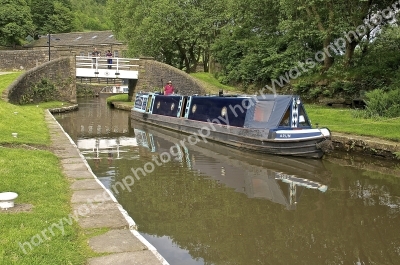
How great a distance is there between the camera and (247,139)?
1105 cm

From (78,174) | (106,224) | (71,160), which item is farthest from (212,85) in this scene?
(106,224)

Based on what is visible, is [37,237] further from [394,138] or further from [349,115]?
[349,115]

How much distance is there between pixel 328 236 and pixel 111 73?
20.9 metres

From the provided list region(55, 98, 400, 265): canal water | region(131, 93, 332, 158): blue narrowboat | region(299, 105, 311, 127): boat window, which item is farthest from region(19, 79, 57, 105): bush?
region(299, 105, 311, 127): boat window

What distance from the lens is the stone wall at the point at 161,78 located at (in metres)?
22.2

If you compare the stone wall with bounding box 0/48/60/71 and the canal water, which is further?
the stone wall with bounding box 0/48/60/71

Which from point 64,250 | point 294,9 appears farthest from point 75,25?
point 64,250

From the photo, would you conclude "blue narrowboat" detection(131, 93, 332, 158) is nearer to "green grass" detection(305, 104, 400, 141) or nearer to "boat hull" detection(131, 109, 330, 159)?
"boat hull" detection(131, 109, 330, 159)

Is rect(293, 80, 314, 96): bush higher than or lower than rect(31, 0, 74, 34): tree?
lower

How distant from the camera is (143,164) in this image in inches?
356

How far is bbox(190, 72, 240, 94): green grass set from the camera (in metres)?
21.0

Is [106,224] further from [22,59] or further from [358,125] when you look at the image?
[22,59]

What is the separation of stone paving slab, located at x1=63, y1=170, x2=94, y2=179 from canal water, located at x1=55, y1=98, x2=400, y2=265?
54 centimetres

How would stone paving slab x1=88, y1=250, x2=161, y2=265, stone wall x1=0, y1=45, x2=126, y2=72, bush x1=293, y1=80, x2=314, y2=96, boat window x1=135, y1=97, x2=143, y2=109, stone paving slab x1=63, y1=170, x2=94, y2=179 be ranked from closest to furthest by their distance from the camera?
1. stone paving slab x1=88, y1=250, x2=161, y2=265
2. stone paving slab x1=63, y1=170, x2=94, y2=179
3. bush x1=293, y1=80, x2=314, y2=96
4. boat window x1=135, y1=97, x2=143, y2=109
5. stone wall x1=0, y1=45, x2=126, y2=72
